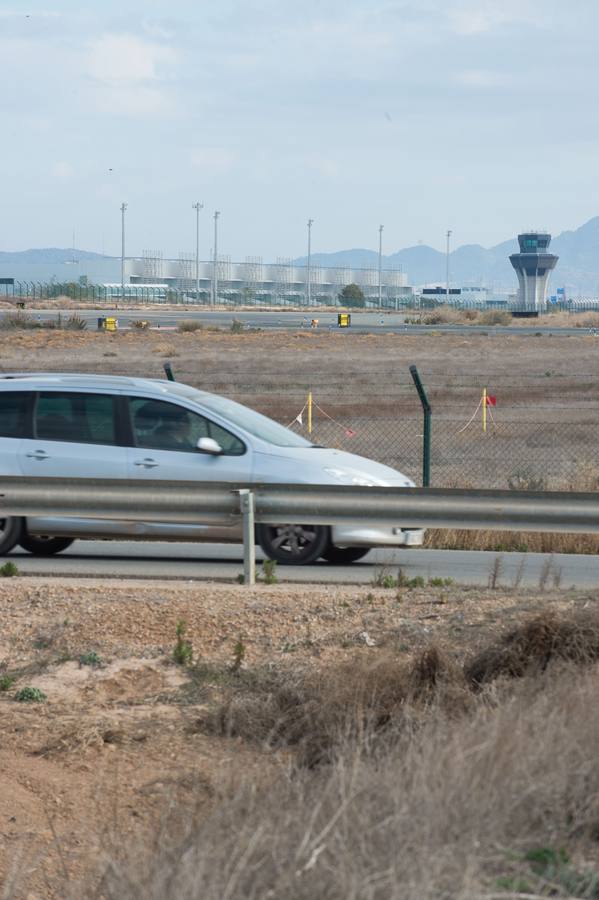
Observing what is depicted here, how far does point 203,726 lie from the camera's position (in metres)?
7.40

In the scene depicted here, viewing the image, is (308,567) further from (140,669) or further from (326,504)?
(140,669)

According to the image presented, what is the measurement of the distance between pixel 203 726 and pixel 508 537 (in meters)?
7.73

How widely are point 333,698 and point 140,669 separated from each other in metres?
1.91

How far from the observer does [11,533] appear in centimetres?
1248

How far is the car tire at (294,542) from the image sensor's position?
12.1 meters

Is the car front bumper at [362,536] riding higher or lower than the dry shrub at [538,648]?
lower

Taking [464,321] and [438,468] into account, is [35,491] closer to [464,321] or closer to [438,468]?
[438,468]

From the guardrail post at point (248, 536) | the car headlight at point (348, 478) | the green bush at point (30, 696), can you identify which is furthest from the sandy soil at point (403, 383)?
the green bush at point (30, 696)

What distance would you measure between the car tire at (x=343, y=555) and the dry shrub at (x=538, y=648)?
16.0ft

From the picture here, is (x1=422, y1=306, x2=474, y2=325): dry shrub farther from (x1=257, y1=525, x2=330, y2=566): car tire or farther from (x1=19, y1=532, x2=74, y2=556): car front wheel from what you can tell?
(x1=257, y1=525, x2=330, y2=566): car tire

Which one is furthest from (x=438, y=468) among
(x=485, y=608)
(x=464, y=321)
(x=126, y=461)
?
(x=464, y=321)

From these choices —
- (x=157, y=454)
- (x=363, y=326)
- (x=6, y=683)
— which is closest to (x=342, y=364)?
(x=157, y=454)

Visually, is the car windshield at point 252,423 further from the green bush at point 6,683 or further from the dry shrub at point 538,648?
the dry shrub at point 538,648

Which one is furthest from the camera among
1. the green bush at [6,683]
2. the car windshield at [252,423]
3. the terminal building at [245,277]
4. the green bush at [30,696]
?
the terminal building at [245,277]
